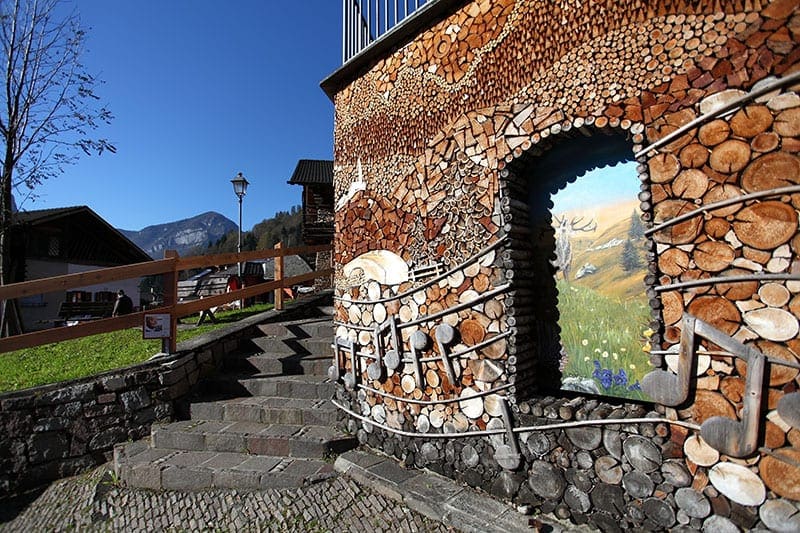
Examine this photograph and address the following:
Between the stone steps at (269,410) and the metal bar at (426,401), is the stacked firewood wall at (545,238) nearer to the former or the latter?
the metal bar at (426,401)

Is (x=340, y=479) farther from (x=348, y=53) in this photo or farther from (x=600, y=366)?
(x=348, y=53)

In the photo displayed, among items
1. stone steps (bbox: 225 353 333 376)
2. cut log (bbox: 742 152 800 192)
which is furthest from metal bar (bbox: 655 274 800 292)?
stone steps (bbox: 225 353 333 376)

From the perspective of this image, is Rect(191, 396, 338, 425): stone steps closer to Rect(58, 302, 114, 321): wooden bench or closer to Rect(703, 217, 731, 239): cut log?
Rect(703, 217, 731, 239): cut log

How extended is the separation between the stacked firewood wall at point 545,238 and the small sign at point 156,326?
85.7 inches

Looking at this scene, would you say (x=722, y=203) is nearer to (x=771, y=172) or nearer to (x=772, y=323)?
(x=771, y=172)

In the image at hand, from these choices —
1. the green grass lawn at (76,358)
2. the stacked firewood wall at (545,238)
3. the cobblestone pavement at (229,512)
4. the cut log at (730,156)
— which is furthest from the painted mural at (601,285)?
the green grass lawn at (76,358)

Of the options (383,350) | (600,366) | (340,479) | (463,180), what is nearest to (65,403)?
(340,479)

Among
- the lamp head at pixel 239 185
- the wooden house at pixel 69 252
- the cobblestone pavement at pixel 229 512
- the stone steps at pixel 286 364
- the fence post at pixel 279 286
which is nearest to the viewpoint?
the cobblestone pavement at pixel 229 512

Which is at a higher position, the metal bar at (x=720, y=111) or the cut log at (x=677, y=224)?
the metal bar at (x=720, y=111)

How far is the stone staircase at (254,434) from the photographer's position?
367cm

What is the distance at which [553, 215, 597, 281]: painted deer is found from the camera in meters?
3.21

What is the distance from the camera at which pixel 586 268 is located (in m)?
3.15

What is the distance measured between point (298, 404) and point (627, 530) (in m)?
3.18

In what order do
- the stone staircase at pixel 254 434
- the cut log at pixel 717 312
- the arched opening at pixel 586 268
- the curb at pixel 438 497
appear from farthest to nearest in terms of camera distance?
the stone staircase at pixel 254 434 < the arched opening at pixel 586 268 < the curb at pixel 438 497 < the cut log at pixel 717 312
